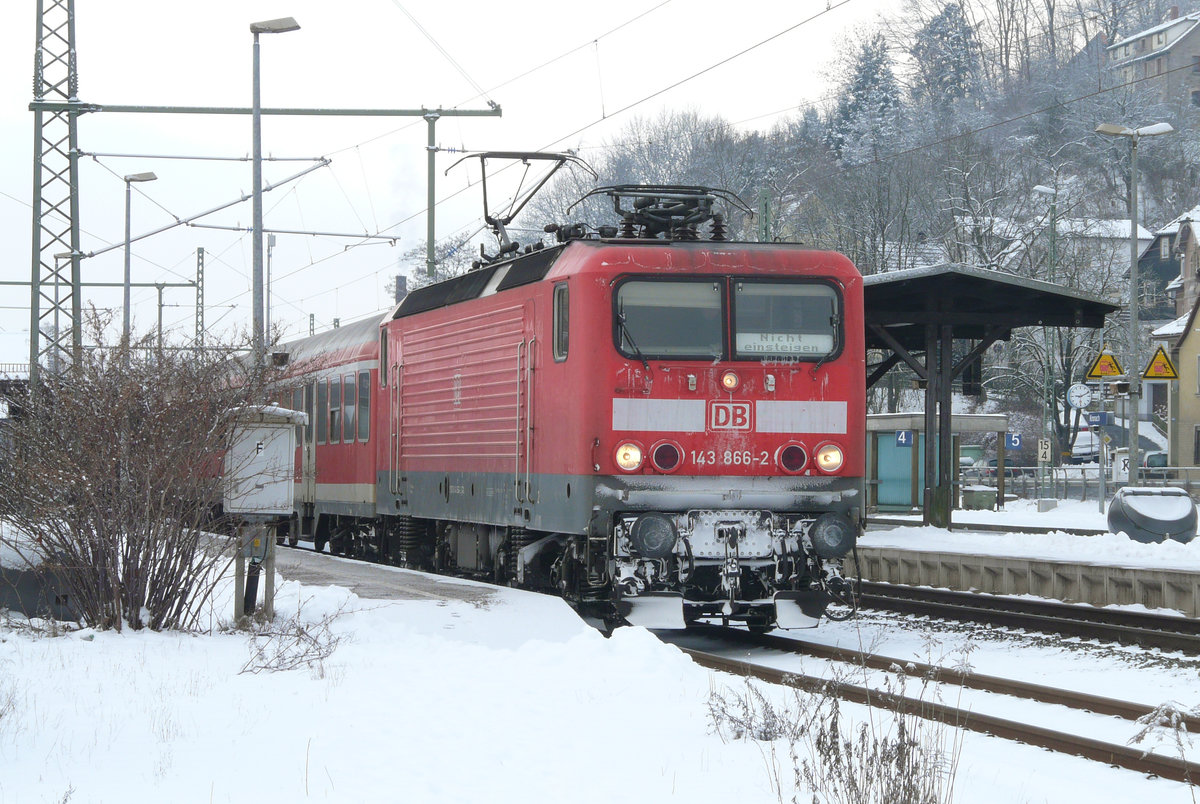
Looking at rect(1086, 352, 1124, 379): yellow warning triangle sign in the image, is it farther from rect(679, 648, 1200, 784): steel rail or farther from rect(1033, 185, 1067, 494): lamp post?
rect(1033, 185, 1067, 494): lamp post

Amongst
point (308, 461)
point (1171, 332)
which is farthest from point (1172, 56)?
point (308, 461)

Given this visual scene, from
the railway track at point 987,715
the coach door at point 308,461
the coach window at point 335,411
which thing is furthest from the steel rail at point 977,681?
the coach door at point 308,461

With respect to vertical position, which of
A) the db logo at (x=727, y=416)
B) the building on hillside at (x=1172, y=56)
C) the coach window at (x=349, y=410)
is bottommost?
the db logo at (x=727, y=416)

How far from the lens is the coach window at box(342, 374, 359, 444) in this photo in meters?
18.7

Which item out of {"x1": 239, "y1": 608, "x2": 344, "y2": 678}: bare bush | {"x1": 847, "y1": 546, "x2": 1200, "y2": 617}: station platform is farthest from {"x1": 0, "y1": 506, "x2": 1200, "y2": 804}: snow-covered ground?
{"x1": 847, "y1": 546, "x2": 1200, "y2": 617}: station platform

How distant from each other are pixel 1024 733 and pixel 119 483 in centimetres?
623

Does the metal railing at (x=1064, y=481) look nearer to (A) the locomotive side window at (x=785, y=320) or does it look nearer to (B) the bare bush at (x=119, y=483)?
(A) the locomotive side window at (x=785, y=320)

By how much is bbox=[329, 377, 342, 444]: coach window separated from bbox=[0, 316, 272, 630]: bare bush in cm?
886

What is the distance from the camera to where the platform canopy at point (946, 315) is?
19000 millimetres

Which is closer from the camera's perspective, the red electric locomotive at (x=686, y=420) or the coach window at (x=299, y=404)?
the red electric locomotive at (x=686, y=420)

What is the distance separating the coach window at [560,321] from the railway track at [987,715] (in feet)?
8.62

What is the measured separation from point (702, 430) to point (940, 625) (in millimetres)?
3703

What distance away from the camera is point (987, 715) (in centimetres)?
859

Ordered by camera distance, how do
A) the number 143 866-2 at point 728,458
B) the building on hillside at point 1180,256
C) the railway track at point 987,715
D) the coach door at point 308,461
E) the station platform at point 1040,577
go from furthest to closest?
the building on hillside at point 1180,256
the coach door at point 308,461
the station platform at point 1040,577
the number 143 866-2 at point 728,458
the railway track at point 987,715
